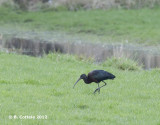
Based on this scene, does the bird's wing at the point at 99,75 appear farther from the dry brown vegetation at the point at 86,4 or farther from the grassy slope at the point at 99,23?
the dry brown vegetation at the point at 86,4

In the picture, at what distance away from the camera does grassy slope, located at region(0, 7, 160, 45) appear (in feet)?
82.6

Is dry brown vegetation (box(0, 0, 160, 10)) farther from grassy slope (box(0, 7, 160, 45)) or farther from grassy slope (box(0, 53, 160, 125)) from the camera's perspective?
grassy slope (box(0, 53, 160, 125))

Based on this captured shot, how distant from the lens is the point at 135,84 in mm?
11523

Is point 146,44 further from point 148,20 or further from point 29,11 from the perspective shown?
point 29,11

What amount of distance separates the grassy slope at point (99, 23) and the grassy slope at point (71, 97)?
37.8 ft

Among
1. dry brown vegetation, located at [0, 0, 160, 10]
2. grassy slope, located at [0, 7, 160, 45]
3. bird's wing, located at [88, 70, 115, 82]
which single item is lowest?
grassy slope, located at [0, 7, 160, 45]

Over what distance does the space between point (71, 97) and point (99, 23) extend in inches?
745

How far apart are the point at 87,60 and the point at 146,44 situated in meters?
7.04

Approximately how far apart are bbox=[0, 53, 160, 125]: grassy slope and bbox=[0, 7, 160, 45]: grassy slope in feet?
37.8

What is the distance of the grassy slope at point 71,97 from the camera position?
8016 mm

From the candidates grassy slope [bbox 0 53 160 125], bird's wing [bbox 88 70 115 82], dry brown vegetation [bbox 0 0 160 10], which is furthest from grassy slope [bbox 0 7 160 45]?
bird's wing [bbox 88 70 115 82]

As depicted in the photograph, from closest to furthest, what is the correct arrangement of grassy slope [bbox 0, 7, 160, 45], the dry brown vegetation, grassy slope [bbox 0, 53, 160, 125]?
grassy slope [bbox 0, 53, 160, 125]
grassy slope [bbox 0, 7, 160, 45]
the dry brown vegetation

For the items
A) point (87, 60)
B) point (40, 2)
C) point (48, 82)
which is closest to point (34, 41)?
point (87, 60)

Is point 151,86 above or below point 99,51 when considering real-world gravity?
above
